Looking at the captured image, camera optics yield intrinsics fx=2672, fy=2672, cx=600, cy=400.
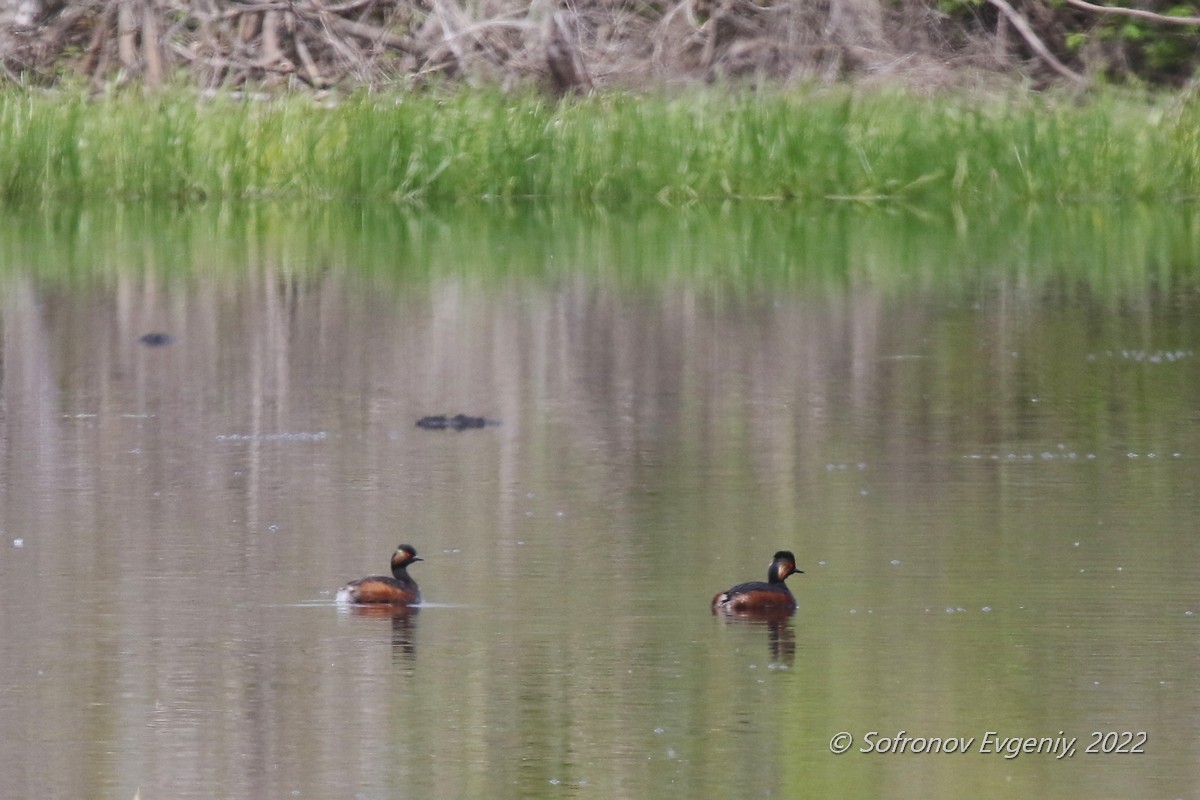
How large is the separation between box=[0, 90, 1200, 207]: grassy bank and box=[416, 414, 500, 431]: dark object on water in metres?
12.8

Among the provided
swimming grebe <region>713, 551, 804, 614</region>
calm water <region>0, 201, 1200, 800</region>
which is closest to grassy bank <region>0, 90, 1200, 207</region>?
calm water <region>0, 201, 1200, 800</region>

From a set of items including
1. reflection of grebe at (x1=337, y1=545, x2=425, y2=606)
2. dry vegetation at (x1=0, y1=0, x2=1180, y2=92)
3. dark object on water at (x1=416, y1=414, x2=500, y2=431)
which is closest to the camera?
reflection of grebe at (x1=337, y1=545, x2=425, y2=606)

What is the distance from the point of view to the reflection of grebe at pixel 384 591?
6.80m

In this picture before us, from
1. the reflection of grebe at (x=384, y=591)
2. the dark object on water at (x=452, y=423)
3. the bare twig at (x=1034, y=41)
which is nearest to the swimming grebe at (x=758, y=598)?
the reflection of grebe at (x=384, y=591)

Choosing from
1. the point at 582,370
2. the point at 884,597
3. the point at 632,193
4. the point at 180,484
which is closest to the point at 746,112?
the point at 632,193

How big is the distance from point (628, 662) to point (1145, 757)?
1.34 metres

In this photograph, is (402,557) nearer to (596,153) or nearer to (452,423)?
(452,423)

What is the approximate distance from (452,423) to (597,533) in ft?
Result: 8.71

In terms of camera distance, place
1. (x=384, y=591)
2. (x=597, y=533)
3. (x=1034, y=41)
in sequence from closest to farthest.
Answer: (x=384, y=591) < (x=597, y=533) < (x=1034, y=41)

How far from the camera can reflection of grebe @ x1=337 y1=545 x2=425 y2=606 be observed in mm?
6797

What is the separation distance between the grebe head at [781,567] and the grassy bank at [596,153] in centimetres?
1657

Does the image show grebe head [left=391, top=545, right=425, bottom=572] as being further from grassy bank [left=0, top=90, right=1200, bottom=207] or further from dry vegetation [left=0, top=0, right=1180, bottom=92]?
dry vegetation [left=0, top=0, right=1180, bottom=92]

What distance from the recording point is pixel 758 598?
6641 millimetres

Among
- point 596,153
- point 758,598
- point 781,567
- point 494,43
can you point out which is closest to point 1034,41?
point 494,43
